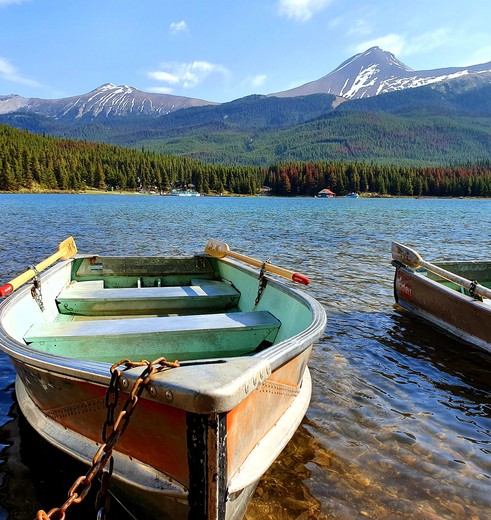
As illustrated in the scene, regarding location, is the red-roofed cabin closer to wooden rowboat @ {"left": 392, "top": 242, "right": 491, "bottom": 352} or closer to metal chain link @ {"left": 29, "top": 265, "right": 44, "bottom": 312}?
wooden rowboat @ {"left": 392, "top": 242, "right": 491, "bottom": 352}

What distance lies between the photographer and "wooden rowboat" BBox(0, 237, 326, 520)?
10.1 ft

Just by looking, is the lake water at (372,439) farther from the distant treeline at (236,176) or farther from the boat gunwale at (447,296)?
the distant treeline at (236,176)

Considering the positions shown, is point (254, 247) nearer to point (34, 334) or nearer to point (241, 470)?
point (34, 334)

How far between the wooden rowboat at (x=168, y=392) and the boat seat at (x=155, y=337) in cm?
1

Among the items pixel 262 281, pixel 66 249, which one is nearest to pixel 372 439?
pixel 262 281

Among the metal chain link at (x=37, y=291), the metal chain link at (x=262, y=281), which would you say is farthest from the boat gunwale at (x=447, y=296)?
the metal chain link at (x=37, y=291)

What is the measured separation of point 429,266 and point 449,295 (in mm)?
885

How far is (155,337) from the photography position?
5.84 meters

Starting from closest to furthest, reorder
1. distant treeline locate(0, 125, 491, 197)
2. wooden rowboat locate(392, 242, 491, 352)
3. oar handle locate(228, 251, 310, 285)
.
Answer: oar handle locate(228, 251, 310, 285), wooden rowboat locate(392, 242, 491, 352), distant treeline locate(0, 125, 491, 197)

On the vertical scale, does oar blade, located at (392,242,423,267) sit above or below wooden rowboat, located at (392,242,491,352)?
above

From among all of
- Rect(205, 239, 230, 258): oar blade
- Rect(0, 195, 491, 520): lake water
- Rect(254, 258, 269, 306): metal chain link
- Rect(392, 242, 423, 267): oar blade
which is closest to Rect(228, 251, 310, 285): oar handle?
Rect(254, 258, 269, 306): metal chain link

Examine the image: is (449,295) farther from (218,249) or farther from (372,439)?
(218,249)

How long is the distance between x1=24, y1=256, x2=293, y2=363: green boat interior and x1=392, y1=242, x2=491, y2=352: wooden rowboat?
3.96 m

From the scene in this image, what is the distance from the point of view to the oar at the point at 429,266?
8.23 metres
